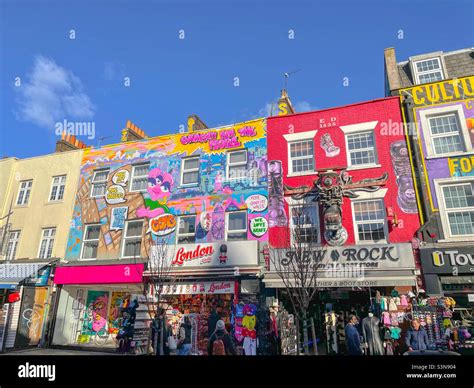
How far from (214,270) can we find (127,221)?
595 cm

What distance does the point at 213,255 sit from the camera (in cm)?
1410

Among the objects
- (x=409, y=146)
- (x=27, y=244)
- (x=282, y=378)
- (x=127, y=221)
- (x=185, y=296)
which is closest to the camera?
(x=282, y=378)

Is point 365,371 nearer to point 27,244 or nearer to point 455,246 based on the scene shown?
point 455,246

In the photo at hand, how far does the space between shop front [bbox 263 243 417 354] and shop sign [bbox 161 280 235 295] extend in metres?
1.92

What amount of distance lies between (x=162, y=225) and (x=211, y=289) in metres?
4.19

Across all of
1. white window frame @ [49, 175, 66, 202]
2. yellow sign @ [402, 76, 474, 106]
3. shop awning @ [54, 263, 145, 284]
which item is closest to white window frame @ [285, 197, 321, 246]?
yellow sign @ [402, 76, 474, 106]

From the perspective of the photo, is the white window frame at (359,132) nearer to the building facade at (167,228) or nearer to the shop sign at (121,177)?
the building facade at (167,228)

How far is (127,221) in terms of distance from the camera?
55.3 feet

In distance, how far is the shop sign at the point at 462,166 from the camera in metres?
12.5

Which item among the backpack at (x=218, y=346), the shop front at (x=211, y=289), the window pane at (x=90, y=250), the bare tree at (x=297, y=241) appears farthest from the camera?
the window pane at (x=90, y=250)

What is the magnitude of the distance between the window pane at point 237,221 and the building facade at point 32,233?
30.5ft

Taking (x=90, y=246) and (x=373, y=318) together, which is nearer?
(x=373, y=318)

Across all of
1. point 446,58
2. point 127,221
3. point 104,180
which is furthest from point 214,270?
point 446,58

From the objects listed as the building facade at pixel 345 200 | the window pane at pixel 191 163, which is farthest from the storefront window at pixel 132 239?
the building facade at pixel 345 200
